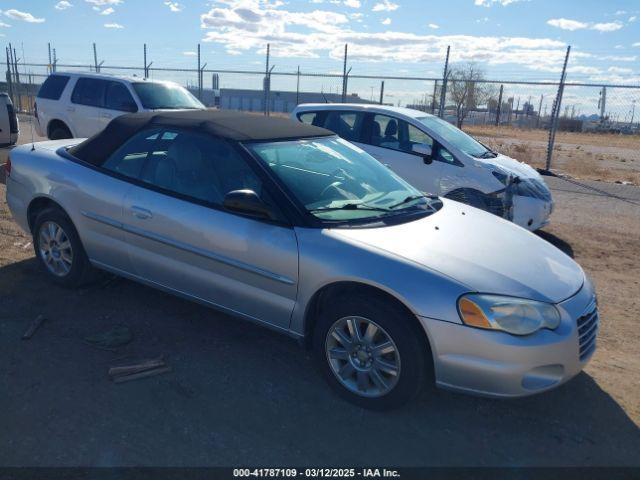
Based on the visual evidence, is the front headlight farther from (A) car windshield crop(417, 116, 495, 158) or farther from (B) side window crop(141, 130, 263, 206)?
(A) car windshield crop(417, 116, 495, 158)

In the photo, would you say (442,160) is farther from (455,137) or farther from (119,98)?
(119,98)

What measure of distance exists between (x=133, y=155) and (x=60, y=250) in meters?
1.11

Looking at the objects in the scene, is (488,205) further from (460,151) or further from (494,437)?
(494,437)

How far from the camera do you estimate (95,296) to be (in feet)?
15.5

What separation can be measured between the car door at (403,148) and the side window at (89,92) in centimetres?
587

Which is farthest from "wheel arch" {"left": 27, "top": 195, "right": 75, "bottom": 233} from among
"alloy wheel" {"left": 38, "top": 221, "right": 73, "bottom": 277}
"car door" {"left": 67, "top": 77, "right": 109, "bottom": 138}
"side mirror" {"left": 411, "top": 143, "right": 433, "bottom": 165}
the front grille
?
"car door" {"left": 67, "top": 77, "right": 109, "bottom": 138}

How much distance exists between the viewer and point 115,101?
1084cm

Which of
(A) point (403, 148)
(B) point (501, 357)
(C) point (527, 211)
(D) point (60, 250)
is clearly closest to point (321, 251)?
(B) point (501, 357)

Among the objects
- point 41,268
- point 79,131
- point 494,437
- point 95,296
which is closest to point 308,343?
point 494,437

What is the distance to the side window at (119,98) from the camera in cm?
1064

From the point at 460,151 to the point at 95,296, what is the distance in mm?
4884

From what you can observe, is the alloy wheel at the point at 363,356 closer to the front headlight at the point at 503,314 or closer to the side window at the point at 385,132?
the front headlight at the point at 503,314

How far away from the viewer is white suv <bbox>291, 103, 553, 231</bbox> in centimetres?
705

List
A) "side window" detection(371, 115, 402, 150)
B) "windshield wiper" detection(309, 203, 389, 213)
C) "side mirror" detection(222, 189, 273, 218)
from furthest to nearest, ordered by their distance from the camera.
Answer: "side window" detection(371, 115, 402, 150)
"windshield wiper" detection(309, 203, 389, 213)
"side mirror" detection(222, 189, 273, 218)
